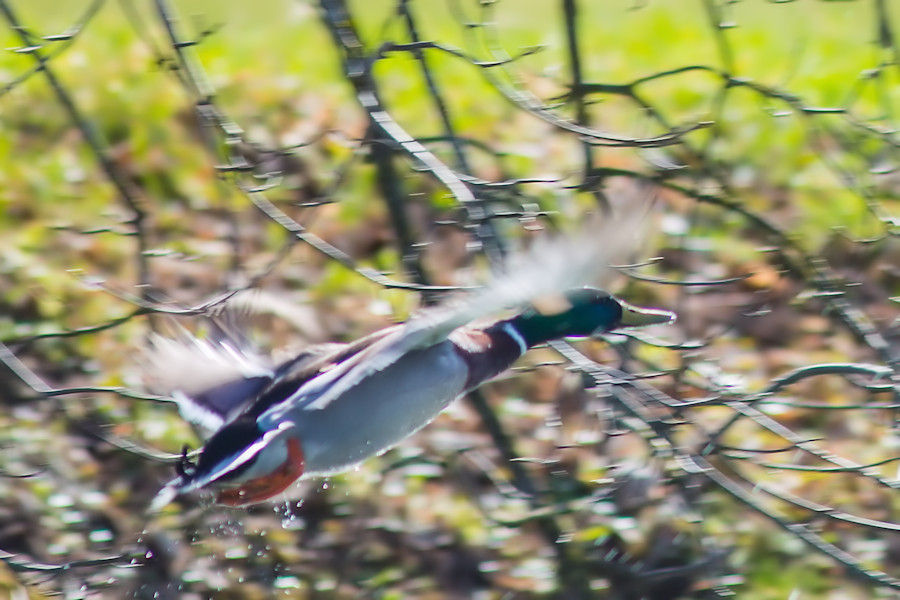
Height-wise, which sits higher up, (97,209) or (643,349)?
(97,209)

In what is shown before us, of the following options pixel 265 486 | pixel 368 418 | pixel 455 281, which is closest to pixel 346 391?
pixel 368 418

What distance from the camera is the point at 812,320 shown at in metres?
4.06

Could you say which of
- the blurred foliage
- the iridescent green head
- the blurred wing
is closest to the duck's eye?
the iridescent green head

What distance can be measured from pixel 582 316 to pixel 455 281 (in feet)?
4.82

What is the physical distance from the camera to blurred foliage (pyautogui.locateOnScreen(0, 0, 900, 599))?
121 inches

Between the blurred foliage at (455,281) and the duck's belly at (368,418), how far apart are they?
362mm

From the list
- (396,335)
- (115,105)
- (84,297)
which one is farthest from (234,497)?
(115,105)

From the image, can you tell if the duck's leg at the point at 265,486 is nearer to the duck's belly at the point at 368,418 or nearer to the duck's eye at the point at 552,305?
the duck's belly at the point at 368,418

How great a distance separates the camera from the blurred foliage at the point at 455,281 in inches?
121

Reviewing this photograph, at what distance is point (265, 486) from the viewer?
221cm

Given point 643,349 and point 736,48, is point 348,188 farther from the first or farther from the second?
point 736,48

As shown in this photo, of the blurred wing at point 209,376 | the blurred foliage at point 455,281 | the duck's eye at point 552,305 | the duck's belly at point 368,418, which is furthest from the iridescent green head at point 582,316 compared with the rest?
the blurred wing at point 209,376

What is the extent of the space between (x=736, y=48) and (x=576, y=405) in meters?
1.96

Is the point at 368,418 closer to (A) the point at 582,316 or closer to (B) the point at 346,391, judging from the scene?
(B) the point at 346,391
